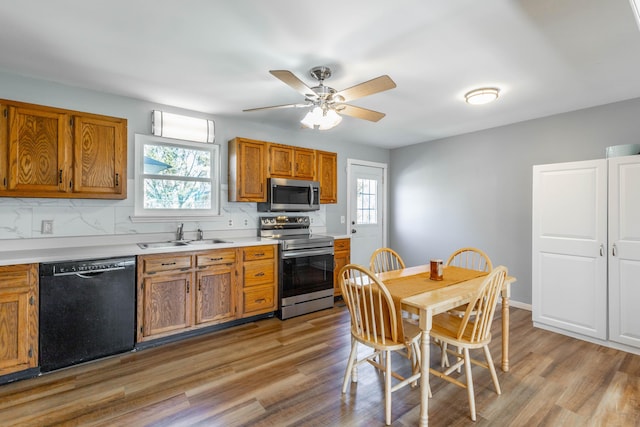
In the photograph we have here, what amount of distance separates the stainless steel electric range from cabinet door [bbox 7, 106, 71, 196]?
216 centimetres

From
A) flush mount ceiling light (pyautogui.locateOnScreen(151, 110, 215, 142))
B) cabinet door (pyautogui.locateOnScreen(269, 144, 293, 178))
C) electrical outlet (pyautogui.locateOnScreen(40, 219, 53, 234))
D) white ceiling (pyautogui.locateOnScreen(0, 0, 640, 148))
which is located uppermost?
white ceiling (pyautogui.locateOnScreen(0, 0, 640, 148))

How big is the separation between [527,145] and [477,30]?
2649mm

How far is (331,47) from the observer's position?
7.21 feet

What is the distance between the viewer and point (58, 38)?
2121 millimetres

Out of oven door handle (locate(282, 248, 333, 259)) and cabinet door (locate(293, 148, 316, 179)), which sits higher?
cabinet door (locate(293, 148, 316, 179))

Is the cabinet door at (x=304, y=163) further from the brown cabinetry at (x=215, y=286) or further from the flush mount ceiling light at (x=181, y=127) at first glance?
the brown cabinetry at (x=215, y=286)

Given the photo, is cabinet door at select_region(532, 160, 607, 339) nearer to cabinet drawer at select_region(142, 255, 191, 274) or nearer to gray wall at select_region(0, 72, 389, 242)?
gray wall at select_region(0, 72, 389, 242)

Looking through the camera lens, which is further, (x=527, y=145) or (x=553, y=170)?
(x=527, y=145)

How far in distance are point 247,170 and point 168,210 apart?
1.02 meters

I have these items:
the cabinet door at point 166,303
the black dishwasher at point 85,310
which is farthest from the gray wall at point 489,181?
the black dishwasher at point 85,310

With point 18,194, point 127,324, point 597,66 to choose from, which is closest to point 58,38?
point 18,194

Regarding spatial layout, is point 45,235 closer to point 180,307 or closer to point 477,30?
point 180,307

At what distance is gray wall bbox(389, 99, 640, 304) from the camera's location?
3.52m

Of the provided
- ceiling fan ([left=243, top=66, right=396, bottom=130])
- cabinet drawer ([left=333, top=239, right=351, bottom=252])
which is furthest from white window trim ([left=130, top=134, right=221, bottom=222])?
cabinet drawer ([left=333, top=239, right=351, bottom=252])
